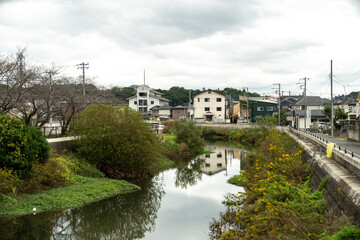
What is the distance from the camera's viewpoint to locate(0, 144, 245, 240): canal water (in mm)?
13414

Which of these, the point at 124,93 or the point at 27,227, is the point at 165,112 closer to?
the point at 124,93

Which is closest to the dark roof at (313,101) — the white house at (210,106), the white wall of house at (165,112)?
the white house at (210,106)

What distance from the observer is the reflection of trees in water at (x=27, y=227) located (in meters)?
12.6

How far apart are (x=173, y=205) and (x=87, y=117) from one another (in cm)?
919

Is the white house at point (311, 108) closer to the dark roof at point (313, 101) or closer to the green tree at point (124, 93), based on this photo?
the dark roof at point (313, 101)

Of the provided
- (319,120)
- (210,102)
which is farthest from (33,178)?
(210,102)

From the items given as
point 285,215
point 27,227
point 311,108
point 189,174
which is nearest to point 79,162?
point 27,227

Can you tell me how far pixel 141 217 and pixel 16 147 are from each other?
631cm

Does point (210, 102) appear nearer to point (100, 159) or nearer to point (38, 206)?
point (100, 159)

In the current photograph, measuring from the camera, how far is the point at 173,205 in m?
18.3

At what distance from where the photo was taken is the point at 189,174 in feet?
89.7

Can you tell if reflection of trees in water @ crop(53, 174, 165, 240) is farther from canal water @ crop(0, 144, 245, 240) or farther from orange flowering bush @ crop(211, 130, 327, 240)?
orange flowering bush @ crop(211, 130, 327, 240)

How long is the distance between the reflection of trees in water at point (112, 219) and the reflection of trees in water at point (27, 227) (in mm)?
355

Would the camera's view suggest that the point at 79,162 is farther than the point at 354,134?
No
